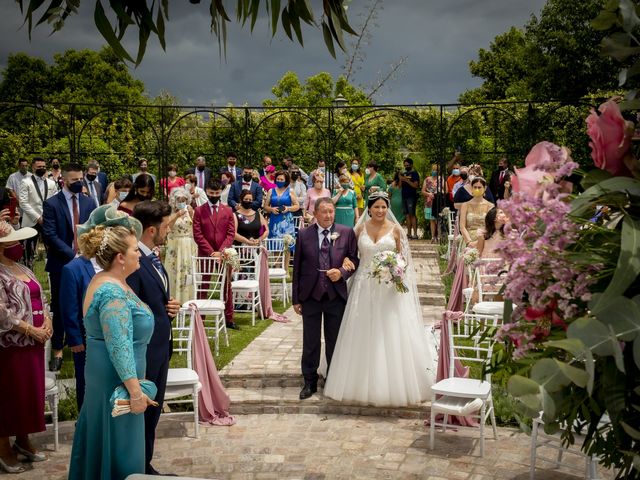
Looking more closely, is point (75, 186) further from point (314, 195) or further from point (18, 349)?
point (314, 195)

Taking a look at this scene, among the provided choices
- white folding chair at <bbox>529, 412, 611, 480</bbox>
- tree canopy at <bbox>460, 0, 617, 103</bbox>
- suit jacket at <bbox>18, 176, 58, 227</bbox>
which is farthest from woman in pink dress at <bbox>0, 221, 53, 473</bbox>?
tree canopy at <bbox>460, 0, 617, 103</bbox>

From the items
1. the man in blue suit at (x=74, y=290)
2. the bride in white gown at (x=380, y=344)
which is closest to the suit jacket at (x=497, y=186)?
the bride in white gown at (x=380, y=344)

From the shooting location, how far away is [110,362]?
4.08m

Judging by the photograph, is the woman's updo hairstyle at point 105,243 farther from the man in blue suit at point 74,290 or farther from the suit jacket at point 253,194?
the suit jacket at point 253,194

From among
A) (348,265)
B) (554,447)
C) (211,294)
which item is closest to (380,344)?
(348,265)

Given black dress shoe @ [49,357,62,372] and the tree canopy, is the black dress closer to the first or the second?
black dress shoe @ [49,357,62,372]

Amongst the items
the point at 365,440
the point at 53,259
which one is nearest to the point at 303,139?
the point at 53,259

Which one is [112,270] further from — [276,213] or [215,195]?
[276,213]

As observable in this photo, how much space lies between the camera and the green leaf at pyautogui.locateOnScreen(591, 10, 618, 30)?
123 centimetres

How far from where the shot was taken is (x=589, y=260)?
125 cm

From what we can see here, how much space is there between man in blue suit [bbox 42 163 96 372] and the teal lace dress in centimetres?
455

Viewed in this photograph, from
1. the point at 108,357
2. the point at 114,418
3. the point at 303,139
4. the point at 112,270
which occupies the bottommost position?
the point at 114,418

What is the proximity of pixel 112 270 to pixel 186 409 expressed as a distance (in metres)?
3.86

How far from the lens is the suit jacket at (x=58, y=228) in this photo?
27.5 ft
